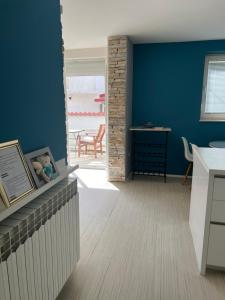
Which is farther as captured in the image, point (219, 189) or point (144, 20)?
point (144, 20)

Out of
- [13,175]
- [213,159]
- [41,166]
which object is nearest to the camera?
[13,175]

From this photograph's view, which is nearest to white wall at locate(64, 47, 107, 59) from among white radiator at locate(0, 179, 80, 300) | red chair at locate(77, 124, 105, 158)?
red chair at locate(77, 124, 105, 158)

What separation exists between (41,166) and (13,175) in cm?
26

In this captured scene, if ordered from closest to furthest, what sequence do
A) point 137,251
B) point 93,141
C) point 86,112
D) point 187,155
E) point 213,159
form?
point 213,159
point 137,251
point 187,155
point 93,141
point 86,112

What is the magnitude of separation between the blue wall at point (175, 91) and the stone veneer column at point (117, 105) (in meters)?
0.58

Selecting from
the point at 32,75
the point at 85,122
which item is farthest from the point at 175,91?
the point at 32,75

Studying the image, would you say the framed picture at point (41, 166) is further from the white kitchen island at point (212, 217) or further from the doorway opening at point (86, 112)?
the doorway opening at point (86, 112)

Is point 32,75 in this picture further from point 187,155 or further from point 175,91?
point 175,91

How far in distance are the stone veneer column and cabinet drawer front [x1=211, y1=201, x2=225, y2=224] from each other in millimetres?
2269

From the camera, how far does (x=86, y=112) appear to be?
557 cm

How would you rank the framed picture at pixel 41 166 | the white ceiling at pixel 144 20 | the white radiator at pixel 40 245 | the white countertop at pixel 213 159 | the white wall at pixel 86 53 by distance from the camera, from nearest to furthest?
1. the white radiator at pixel 40 245
2. the framed picture at pixel 41 166
3. the white countertop at pixel 213 159
4. the white ceiling at pixel 144 20
5. the white wall at pixel 86 53

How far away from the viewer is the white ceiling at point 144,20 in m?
2.46

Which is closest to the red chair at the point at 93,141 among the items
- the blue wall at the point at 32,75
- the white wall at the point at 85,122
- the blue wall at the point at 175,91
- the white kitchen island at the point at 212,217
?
the white wall at the point at 85,122

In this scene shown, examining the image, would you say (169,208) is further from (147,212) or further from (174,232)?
(174,232)
